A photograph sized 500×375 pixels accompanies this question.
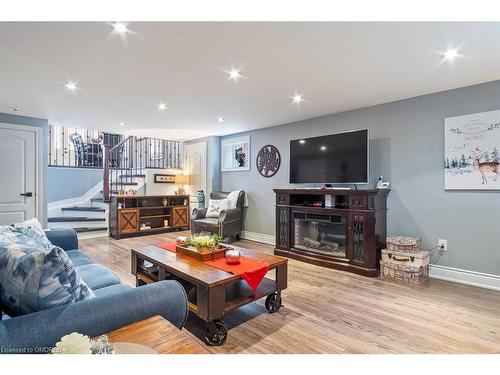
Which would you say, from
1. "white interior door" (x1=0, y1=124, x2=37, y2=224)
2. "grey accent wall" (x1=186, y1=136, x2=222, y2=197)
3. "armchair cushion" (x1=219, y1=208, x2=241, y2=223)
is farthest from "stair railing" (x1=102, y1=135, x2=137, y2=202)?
"armchair cushion" (x1=219, y1=208, x2=241, y2=223)

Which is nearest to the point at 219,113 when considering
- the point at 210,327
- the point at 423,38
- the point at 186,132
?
the point at 186,132

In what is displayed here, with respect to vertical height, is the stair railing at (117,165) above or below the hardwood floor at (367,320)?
above

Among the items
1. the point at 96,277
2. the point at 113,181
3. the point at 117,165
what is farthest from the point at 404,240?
the point at 117,165

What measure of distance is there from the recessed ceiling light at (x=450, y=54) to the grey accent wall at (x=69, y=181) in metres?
7.44

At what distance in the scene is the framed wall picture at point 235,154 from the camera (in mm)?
5574

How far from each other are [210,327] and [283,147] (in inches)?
141

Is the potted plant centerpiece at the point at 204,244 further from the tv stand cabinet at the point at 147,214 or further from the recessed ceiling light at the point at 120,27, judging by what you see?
the tv stand cabinet at the point at 147,214

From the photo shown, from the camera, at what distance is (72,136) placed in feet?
23.4

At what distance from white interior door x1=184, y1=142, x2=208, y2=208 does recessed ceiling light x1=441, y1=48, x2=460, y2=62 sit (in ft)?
15.7

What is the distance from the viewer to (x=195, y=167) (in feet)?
21.6

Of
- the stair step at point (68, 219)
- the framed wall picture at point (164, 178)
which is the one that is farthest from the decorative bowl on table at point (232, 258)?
the framed wall picture at point (164, 178)

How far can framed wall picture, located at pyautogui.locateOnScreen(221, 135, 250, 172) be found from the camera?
18.3 feet

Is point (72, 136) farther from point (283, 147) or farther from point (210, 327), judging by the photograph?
point (210, 327)

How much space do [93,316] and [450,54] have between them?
3.09m
